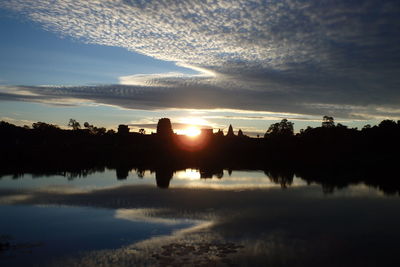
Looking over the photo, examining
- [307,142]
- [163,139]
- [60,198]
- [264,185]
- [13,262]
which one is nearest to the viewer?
[13,262]

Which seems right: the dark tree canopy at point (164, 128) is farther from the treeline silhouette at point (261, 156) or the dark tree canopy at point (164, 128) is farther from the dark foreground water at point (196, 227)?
the dark foreground water at point (196, 227)

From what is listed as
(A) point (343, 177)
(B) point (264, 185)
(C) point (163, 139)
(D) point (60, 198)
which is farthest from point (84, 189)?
(C) point (163, 139)

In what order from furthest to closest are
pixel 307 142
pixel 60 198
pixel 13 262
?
pixel 307 142, pixel 60 198, pixel 13 262

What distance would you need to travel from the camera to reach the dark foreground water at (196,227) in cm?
2014

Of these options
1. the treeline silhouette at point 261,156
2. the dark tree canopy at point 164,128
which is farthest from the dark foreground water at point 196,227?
the dark tree canopy at point 164,128

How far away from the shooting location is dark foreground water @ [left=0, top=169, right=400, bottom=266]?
20141 millimetres

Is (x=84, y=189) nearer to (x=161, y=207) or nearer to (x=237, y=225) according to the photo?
(x=161, y=207)

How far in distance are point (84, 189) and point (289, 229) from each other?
3050 centimetres

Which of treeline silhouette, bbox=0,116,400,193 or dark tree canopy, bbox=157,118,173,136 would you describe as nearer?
treeline silhouette, bbox=0,116,400,193

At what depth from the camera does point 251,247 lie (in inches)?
864

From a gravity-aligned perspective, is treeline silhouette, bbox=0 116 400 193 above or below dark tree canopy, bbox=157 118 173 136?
below

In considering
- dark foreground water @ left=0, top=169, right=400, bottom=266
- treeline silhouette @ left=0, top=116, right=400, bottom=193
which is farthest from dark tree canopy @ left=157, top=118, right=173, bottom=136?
dark foreground water @ left=0, top=169, right=400, bottom=266

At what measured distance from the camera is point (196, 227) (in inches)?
1056

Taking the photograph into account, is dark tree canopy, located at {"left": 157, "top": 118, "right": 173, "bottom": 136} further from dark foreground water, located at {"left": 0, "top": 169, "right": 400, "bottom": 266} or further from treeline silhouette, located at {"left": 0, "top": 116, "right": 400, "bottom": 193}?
dark foreground water, located at {"left": 0, "top": 169, "right": 400, "bottom": 266}
